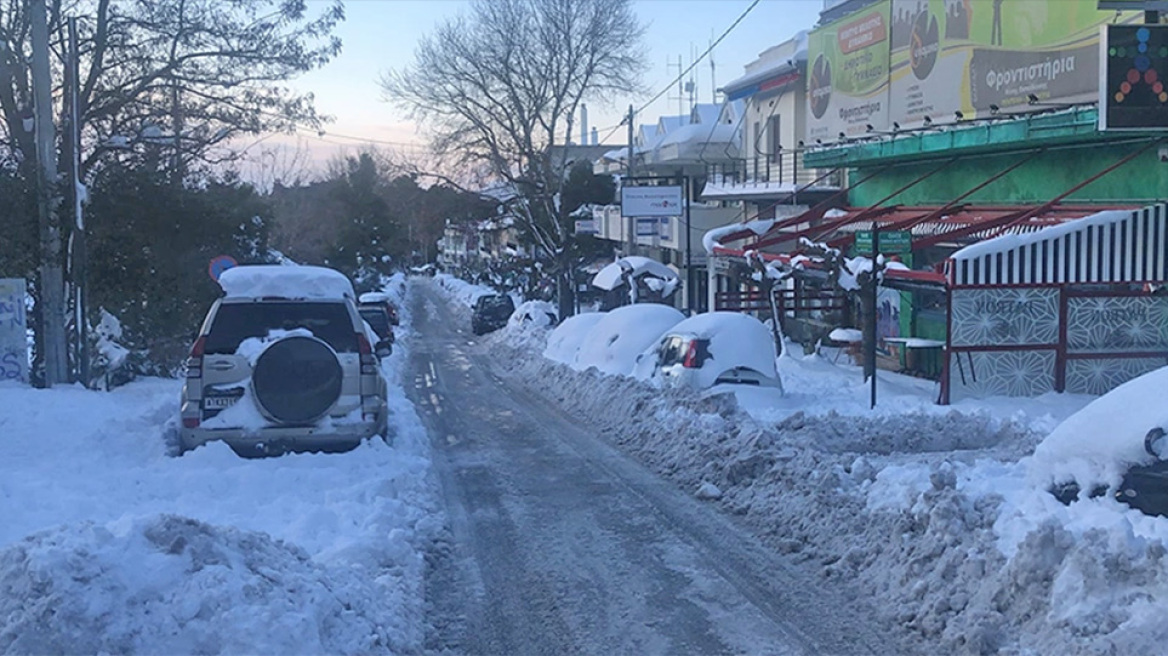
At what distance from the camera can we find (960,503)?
8.20 metres

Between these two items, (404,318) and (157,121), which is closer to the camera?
(157,121)

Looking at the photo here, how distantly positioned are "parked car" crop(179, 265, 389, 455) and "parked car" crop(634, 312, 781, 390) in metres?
5.69

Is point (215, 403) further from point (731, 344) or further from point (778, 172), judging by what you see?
point (778, 172)

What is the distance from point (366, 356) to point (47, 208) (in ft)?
28.1

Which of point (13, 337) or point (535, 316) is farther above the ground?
point (13, 337)

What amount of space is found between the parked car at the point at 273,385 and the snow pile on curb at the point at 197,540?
0.24 metres

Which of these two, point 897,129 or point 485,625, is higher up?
point 897,129

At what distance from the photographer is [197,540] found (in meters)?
6.48

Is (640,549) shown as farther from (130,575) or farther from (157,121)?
(157,121)

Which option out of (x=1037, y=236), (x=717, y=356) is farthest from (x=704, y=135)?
(x=717, y=356)

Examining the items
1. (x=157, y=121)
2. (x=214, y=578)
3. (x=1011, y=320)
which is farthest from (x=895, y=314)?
(x=214, y=578)

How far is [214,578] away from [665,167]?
154 feet

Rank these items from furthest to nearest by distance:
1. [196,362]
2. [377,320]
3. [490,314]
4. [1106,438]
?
[490,314] < [377,320] < [196,362] < [1106,438]

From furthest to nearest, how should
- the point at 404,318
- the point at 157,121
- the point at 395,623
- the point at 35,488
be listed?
the point at 404,318
the point at 157,121
the point at 35,488
the point at 395,623
